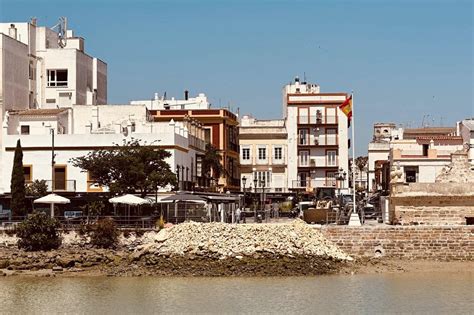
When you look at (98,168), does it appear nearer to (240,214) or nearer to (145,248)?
(240,214)

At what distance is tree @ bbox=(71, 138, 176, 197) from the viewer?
61219 mm

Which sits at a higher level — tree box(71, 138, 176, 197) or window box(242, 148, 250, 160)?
window box(242, 148, 250, 160)

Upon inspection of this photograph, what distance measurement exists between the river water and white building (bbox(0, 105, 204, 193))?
20.8 meters

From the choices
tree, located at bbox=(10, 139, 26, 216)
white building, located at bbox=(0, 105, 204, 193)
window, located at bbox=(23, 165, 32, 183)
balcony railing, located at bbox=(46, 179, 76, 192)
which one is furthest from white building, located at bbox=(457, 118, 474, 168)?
tree, located at bbox=(10, 139, 26, 216)

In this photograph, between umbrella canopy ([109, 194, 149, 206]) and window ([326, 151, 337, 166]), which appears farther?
window ([326, 151, 337, 166])

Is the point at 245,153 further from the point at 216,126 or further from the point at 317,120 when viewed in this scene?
the point at 216,126

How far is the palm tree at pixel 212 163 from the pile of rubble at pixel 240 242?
2917 centimetres

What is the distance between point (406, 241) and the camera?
167 feet

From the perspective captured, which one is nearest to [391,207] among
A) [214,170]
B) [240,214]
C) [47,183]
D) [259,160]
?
[240,214]

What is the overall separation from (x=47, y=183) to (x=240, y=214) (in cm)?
1140

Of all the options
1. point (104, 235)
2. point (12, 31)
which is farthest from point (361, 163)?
point (104, 235)

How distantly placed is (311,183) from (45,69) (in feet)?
85.8

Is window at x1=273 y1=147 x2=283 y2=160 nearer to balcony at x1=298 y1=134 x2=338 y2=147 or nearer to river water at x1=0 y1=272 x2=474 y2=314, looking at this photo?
balcony at x1=298 y1=134 x2=338 y2=147

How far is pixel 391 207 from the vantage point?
57.4 m
